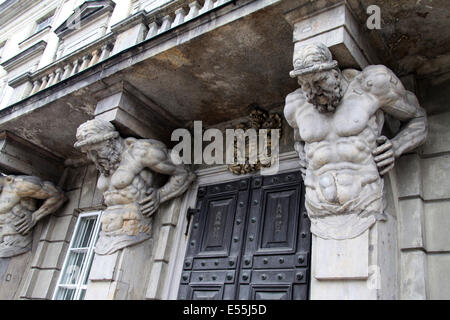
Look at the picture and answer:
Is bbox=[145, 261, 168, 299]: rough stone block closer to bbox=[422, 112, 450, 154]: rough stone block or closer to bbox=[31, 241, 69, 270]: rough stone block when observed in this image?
bbox=[31, 241, 69, 270]: rough stone block

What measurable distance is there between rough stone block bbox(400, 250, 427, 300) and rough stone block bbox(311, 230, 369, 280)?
1.89ft

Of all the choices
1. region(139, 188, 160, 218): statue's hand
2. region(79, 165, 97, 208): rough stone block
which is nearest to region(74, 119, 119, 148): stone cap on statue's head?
region(139, 188, 160, 218): statue's hand

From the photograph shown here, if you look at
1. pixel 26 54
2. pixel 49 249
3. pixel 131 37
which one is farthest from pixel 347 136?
pixel 26 54

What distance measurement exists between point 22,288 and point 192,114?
361 cm

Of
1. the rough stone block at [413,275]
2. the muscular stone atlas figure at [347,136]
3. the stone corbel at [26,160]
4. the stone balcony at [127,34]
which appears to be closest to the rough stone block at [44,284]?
the stone corbel at [26,160]

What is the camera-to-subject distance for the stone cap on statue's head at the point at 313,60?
2938 mm

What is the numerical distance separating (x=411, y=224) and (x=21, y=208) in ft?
17.1

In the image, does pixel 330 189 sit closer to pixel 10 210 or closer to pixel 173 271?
pixel 173 271

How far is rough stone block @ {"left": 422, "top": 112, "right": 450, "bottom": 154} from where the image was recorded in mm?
3340

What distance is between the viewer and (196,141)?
16.6 ft

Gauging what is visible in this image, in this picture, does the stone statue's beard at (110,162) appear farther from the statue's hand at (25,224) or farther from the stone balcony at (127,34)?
the statue's hand at (25,224)

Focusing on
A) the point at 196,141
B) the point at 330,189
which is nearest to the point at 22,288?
the point at 196,141

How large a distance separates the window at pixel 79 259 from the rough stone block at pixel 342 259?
3.60 m

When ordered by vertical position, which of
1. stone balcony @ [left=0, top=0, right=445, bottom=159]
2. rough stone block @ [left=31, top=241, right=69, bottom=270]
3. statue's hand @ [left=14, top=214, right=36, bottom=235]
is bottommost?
rough stone block @ [left=31, top=241, right=69, bottom=270]
